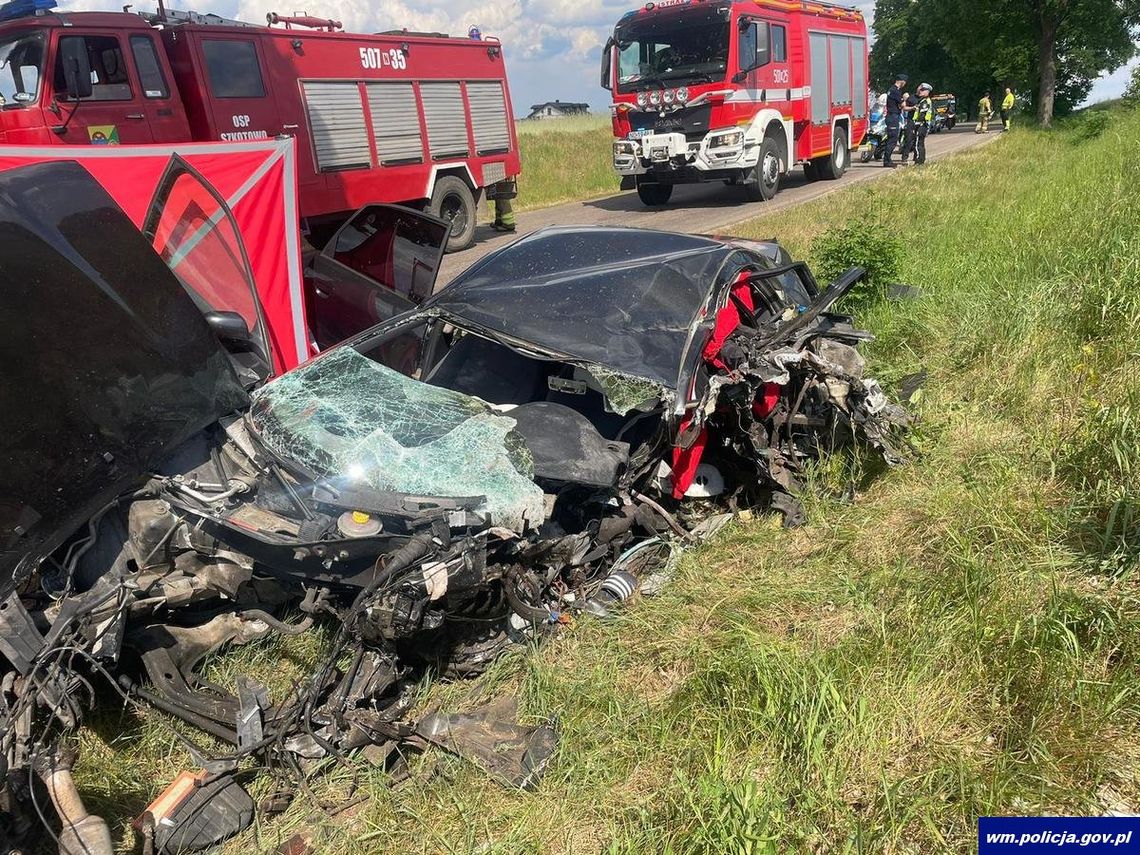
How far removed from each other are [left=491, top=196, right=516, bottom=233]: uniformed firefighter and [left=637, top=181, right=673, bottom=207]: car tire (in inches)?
97.0

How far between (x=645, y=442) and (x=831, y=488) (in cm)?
124

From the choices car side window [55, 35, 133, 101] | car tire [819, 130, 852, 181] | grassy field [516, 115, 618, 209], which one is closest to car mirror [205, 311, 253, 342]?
car side window [55, 35, 133, 101]

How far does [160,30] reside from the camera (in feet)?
26.8

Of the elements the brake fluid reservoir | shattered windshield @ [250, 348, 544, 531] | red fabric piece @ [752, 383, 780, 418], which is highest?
shattered windshield @ [250, 348, 544, 531]

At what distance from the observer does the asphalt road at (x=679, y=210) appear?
11227 millimetres

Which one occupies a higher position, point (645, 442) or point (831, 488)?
point (645, 442)

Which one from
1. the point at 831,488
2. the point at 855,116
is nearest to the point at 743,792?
the point at 831,488

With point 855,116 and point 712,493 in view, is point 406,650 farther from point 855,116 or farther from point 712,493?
point 855,116

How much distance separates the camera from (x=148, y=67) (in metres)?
8.05

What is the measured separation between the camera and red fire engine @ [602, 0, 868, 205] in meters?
11.5

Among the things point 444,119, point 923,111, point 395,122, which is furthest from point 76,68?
point 923,111

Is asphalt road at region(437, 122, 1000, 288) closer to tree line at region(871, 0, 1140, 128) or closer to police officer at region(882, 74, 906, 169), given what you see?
police officer at region(882, 74, 906, 169)

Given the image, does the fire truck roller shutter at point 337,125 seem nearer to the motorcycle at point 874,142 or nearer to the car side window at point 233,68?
the car side window at point 233,68

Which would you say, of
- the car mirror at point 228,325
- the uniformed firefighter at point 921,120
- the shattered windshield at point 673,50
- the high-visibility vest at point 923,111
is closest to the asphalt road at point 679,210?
the uniformed firefighter at point 921,120
